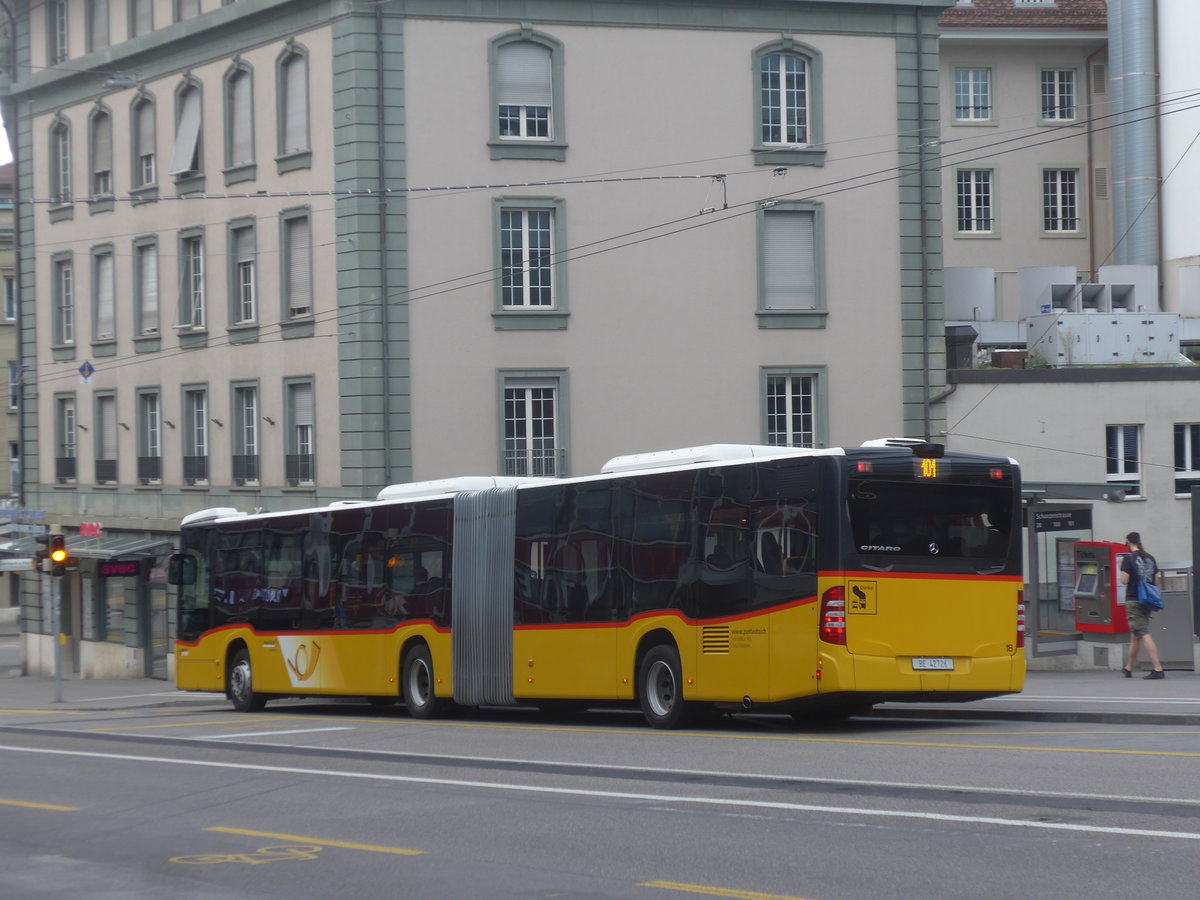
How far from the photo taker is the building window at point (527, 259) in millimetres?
35094

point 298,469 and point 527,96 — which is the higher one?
point 527,96

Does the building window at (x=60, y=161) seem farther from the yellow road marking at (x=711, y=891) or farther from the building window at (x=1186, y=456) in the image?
the yellow road marking at (x=711, y=891)

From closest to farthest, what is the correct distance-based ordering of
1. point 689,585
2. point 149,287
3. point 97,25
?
1. point 689,585
2. point 149,287
3. point 97,25

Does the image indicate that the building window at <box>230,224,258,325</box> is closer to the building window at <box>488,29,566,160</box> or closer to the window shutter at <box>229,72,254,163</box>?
the window shutter at <box>229,72,254,163</box>

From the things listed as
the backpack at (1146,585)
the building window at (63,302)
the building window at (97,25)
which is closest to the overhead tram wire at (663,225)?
the building window at (97,25)

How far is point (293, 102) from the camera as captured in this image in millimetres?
35969

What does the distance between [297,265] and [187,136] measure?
4799 millimetres

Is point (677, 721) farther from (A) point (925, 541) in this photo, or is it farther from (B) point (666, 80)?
(B) point (666, 80)

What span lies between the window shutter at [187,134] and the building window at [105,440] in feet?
23.3

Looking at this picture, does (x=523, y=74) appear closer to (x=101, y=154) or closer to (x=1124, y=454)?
(x=101, y=154)

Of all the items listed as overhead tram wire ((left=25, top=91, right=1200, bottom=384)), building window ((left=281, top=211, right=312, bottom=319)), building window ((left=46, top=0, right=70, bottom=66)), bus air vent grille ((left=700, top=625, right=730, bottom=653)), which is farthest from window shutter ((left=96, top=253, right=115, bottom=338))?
bus air vent grille ((left=700, top=625, right=730, bottom=653))

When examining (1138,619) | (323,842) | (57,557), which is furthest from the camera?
(57,557)

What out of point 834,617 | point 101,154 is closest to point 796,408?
point 101,154

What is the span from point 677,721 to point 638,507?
2.36 m
